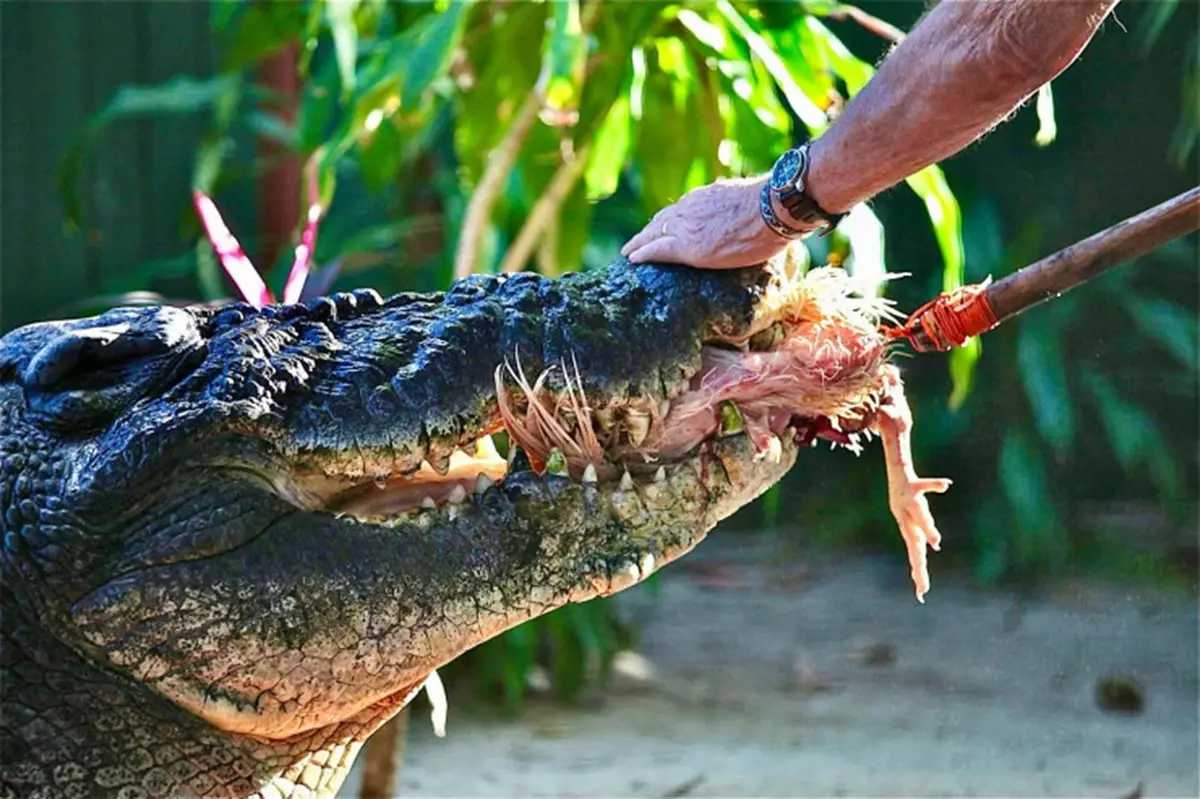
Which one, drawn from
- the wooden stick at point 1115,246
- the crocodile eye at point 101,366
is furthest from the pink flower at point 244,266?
the wooden stick at point 1115,246

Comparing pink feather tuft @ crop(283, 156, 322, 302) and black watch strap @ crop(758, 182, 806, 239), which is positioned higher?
pink feather tuft @ crop(283, 156, 322, 302)

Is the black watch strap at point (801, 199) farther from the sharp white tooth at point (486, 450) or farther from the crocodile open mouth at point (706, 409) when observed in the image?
the sharp white tooth at point (486, 450)

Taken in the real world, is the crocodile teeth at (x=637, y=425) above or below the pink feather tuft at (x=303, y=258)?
below

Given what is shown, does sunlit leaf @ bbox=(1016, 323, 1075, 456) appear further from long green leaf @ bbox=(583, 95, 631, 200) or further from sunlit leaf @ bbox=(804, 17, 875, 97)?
long green leaf @ bbox=(583, 95, 631, 200)

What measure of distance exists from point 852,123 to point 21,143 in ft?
21.0

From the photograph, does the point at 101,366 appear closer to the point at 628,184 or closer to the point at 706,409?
the point at 706,409

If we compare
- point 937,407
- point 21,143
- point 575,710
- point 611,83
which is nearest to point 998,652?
point 937,407

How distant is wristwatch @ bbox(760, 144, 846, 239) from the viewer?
1877 mm

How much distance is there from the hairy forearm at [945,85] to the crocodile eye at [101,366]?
82 cm

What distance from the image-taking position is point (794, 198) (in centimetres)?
188

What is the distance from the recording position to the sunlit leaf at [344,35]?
11.3ft

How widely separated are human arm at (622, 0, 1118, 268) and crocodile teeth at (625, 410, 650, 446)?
20cm

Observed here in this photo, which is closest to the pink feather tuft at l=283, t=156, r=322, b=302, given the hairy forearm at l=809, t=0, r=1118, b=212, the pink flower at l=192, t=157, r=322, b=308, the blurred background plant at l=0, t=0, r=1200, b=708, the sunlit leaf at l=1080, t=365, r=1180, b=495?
the pink flower at l=192, t=157, r=322, b=308

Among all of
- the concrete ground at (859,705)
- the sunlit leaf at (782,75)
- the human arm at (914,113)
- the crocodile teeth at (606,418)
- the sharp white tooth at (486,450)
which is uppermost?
the sunlit leaf at (782,75)
